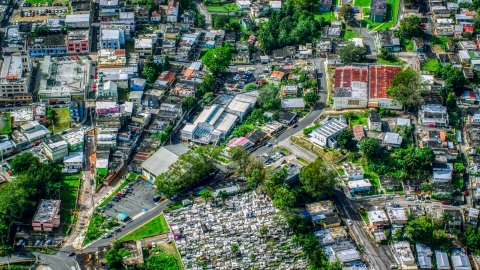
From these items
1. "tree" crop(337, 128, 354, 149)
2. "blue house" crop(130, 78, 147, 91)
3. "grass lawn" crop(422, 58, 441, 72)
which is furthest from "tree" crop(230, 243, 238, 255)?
"grass lawn" crop(422, 58, 441, 72)

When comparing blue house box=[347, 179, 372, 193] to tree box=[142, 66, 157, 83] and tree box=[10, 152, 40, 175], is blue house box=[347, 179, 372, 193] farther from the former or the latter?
tree box=[10, 152, 40, 175]

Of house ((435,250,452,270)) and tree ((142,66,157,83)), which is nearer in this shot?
house ((435,250,452,270))

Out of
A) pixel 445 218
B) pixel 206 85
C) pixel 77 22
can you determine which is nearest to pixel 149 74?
pixel 206 85

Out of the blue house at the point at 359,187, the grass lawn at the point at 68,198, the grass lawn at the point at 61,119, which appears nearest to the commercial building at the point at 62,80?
the grass lawn at the point at 61,119

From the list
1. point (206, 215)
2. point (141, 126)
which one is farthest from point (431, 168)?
point (141, 126)

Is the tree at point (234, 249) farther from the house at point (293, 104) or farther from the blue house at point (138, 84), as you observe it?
the blue house at point (138, 84)

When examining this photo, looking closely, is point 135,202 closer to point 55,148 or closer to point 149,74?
point 55,148

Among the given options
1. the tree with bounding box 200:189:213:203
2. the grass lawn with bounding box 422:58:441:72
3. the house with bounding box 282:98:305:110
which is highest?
the grass lawn with bounding box 422:58:441:72

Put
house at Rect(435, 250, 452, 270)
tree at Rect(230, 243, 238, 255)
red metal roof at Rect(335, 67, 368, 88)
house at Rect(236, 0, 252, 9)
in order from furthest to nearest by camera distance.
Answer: house at Rect(236, 0, 252, 9) → red metal roof at Rect(335, 67, 368, 88) → tree at Rect(230, 243, 238, 255) → house at Rect(435, 250, 452, 270)
